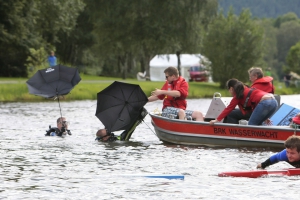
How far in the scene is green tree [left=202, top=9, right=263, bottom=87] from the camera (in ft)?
192

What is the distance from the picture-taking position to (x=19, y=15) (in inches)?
1975

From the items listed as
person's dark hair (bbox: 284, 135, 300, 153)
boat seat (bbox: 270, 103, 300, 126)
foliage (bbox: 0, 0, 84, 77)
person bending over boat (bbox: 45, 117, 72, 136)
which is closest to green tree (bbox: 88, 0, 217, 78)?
foliage (bbox: 0, 0, 84, 77)

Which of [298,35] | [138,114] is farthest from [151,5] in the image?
[298,35]

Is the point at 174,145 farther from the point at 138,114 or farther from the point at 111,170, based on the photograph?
the point at 111,170

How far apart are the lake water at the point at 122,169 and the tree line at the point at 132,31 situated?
26.2 m

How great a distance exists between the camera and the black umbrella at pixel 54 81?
2228 cm

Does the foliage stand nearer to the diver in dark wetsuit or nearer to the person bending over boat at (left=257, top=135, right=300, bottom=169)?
the diver in dark wetsuit

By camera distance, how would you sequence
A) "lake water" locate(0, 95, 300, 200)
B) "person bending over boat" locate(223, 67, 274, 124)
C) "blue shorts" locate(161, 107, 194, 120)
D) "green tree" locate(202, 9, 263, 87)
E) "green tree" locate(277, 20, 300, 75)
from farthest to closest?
1. "green tree" locate(277, 20, 300, 75)
2. "green tree" locate(202, 9, 263, 87)
3. "blue shorts" locate(161, 107, 194, 120)
4. "person bending over boat" locate(223, 67, 274, 124)
5. "lake water" locate(0, 95, 300, 200)

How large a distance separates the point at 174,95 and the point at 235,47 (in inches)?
1556

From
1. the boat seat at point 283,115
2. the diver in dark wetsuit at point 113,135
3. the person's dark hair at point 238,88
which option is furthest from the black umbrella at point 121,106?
the boat seat at point 283,115

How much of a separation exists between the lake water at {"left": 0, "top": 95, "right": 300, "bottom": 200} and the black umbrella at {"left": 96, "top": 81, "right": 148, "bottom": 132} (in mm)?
498

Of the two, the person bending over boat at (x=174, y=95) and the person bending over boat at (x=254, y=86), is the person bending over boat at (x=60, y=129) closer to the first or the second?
the person bending over boat at (x=174, y=95)

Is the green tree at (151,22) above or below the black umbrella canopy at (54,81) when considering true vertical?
above

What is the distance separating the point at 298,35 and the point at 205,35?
129m
